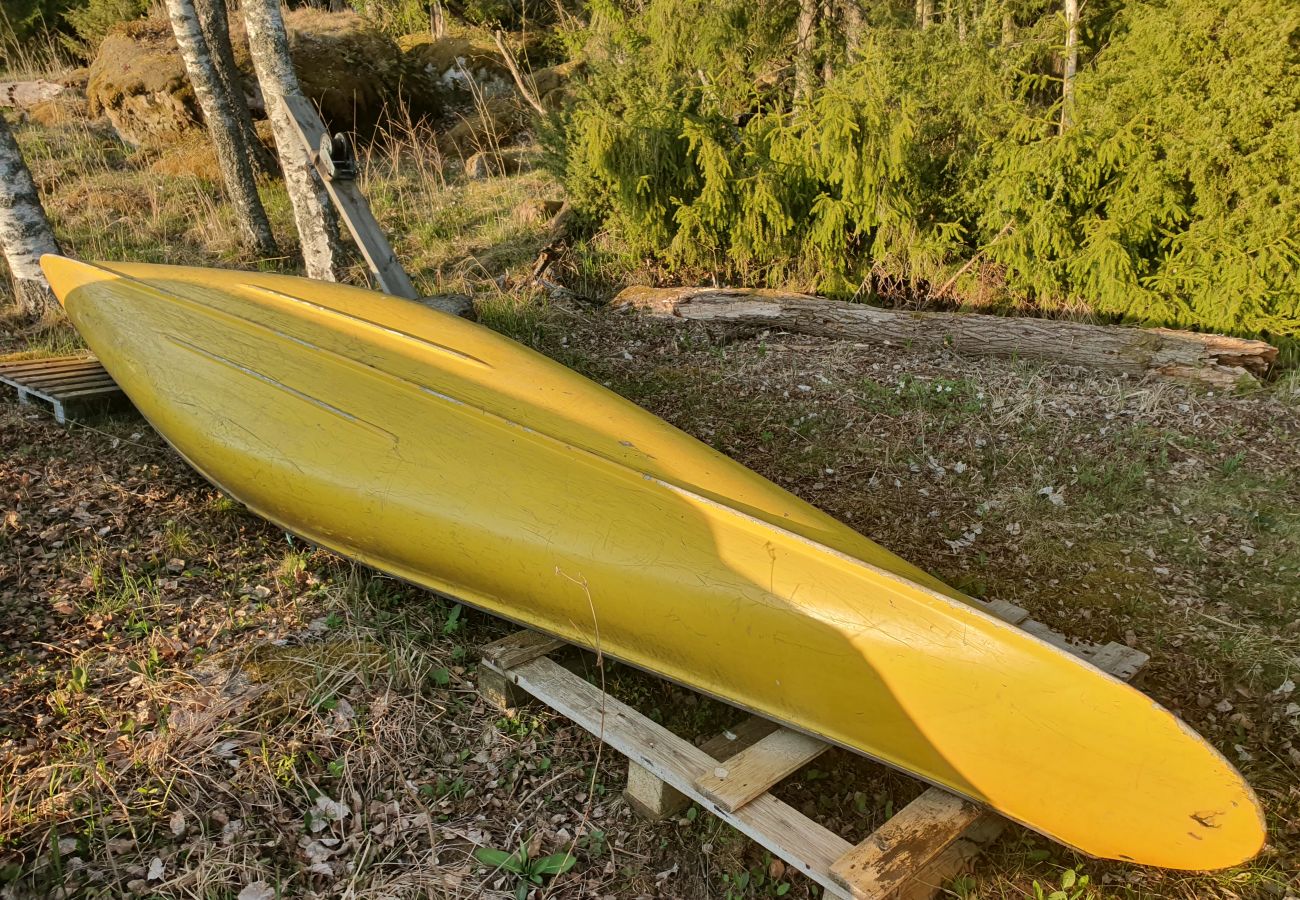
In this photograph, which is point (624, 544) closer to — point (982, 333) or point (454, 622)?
point (454, 622)

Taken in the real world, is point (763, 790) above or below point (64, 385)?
below

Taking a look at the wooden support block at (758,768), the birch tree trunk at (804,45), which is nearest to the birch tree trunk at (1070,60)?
the birch tree trunk at (804,45)

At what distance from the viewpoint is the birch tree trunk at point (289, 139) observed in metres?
4.52

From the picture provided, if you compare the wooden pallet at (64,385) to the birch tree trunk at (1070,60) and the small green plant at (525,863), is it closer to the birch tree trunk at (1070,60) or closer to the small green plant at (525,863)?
the small green plant at (525,863)

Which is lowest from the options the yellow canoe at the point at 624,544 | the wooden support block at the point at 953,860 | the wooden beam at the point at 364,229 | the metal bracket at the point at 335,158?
the wooden support block at the point at 953,860

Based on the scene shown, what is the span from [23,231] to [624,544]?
13.6ft

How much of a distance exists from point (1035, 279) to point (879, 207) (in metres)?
1.06

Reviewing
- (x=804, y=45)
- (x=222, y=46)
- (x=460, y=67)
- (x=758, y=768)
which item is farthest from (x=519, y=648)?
(x=460, y=67)

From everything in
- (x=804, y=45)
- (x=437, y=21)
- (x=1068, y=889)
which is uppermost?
(x=437, y=21)

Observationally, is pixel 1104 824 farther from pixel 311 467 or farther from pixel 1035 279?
pixel 1035 279

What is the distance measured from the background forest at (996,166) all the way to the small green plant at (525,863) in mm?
4181

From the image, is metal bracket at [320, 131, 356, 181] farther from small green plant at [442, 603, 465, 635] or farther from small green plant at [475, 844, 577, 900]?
small green plant at [475, 844, 577, 900]

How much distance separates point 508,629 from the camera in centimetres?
277

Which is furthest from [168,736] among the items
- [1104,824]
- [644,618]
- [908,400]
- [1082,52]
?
[1082,52]
